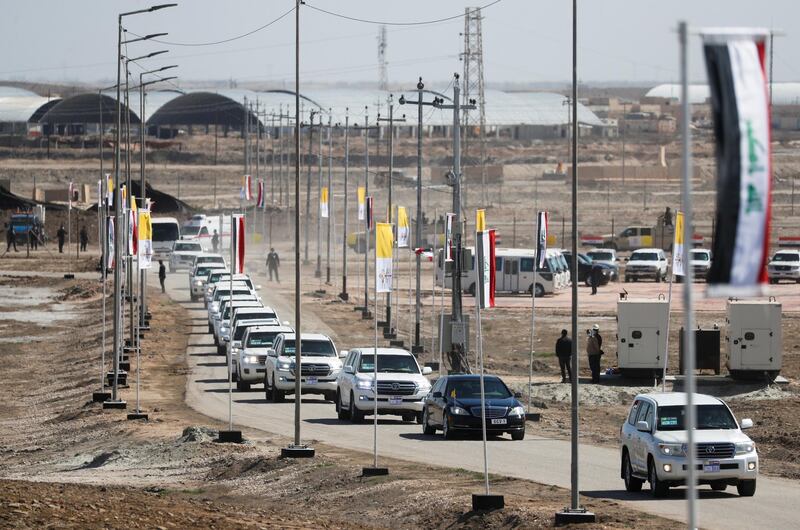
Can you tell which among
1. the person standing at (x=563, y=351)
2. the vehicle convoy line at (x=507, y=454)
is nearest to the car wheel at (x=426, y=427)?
the vehicle convoy line at (x=507, y=454)

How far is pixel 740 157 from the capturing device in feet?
35.0

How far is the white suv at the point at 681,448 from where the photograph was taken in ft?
72.7

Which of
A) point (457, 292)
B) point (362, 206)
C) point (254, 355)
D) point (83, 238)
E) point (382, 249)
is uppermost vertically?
point (362, 206)

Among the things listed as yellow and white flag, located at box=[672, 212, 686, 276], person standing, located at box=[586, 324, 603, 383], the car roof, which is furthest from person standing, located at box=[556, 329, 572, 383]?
the car roof

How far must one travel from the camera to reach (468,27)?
112 metres

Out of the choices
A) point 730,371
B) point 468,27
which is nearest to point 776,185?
point 468,27

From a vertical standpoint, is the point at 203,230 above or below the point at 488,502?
above

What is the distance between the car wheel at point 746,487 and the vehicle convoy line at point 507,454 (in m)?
0.15

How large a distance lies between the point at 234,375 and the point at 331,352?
5.95 meters

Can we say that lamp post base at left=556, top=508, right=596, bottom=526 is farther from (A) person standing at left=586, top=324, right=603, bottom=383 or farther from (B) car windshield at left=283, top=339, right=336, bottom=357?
(A) person standing at left=586, top=324, right=603, bottom=383

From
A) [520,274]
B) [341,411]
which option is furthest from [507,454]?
[520,274]

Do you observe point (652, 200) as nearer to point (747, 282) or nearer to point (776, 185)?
point (776, 185)

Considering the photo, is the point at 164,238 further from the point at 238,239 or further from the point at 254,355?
the point at 238,239

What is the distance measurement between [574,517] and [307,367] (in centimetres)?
1916
